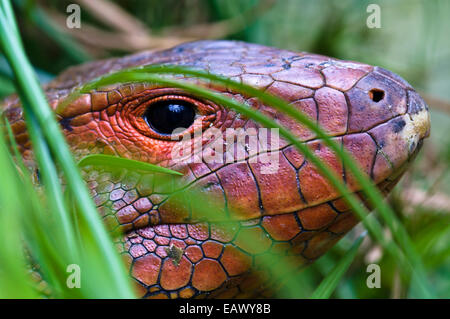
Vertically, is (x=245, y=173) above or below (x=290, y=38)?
below

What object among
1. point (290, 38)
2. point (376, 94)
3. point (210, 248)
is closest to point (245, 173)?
point (210, 248)

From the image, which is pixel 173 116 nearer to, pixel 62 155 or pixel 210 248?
pixel 210 248

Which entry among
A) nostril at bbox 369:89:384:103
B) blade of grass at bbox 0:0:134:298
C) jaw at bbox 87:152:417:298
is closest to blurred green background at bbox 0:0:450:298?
jaw at bbox 87:152:417:298

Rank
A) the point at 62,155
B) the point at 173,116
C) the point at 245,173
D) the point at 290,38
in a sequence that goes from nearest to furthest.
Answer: the point at 62,155 → the point at 245,173 → the point at 173,116 → the point at 290,38

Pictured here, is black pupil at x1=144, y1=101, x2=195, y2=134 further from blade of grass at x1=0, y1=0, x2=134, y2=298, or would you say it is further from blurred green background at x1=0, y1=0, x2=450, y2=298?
blurred green background at x1=0, y1=0, x2=450, y2=298
